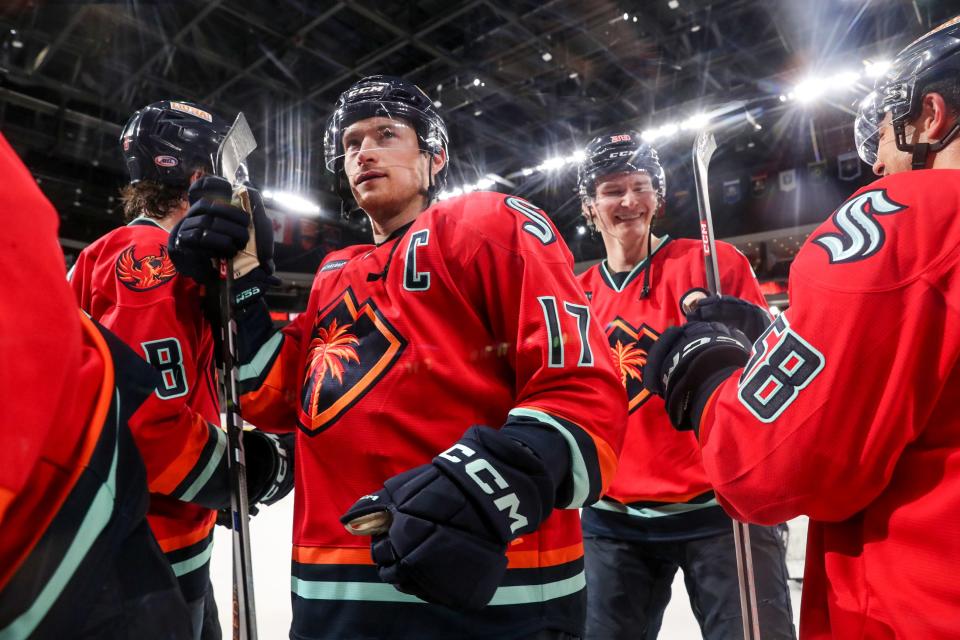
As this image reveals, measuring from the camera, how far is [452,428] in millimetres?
968

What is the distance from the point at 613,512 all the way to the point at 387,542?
3.70 feet

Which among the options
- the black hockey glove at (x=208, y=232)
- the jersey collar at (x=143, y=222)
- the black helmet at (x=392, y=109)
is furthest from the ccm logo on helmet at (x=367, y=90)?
the jersey collar at (x=143, y=222)

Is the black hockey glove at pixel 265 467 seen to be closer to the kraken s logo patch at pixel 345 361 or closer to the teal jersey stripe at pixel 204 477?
the teal jersey stripe at pixel 204 477

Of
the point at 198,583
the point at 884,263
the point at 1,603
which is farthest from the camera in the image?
the point at 198,583

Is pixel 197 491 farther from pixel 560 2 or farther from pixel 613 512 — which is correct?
pixel 560 2

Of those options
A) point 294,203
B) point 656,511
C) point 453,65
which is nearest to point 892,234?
point 656,511

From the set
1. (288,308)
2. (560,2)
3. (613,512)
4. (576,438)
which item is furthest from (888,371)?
(288,308)

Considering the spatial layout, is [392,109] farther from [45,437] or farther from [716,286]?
[45,437]

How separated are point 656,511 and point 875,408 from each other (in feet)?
3.36

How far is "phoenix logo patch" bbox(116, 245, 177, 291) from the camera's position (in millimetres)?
1312

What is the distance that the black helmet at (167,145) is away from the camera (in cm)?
155

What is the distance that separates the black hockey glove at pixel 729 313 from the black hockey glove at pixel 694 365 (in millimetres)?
156

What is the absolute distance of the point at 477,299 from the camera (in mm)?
1037

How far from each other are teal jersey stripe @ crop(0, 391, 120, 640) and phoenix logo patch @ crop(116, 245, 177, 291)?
904mm
